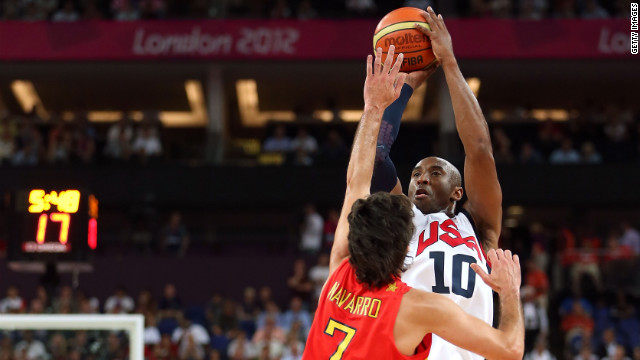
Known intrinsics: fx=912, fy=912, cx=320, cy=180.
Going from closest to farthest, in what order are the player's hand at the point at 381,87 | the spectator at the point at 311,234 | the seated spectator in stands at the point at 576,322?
the player's hand at the point at 381,87 → the seated spectator in stands at the point at 576,322 → the spectator at the point at 311,234

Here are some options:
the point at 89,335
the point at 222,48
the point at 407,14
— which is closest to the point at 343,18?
the point at 222,48

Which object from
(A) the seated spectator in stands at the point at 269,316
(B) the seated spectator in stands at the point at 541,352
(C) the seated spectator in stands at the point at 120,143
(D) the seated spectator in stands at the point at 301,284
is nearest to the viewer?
(B) the seated spectator in stands at the point at 541,352

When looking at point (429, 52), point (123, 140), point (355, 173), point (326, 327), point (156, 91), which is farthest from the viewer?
point (156, 91)

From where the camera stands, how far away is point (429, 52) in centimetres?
472

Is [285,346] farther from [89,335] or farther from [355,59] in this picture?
[355,59]

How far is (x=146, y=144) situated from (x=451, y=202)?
14102 mm

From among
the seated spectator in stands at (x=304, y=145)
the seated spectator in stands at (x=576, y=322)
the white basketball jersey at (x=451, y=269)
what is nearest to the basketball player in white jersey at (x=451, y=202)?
the white basketball jersey at (x=451, y=269)

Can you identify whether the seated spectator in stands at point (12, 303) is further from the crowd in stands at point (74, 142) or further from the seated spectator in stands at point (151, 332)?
the crowd in stands at point (74, 142)

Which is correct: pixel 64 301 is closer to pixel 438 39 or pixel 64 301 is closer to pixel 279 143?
pixel 279 143

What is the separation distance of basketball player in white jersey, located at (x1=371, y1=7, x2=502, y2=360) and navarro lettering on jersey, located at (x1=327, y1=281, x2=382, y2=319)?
2.70 ft

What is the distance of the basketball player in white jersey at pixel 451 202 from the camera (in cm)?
436

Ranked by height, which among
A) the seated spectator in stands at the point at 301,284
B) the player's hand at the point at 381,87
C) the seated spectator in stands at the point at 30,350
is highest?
the player's hand at the point at 381,87

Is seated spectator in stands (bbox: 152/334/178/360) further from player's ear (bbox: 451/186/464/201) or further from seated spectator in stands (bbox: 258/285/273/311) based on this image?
player's ear (bbox: 451/186/464/201)

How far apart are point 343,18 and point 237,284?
20.9 ft
